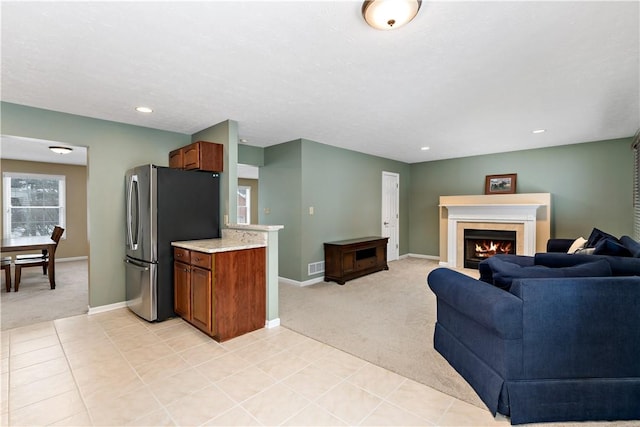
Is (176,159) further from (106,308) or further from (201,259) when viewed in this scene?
(106,308)

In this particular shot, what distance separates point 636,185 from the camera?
4.50 meters

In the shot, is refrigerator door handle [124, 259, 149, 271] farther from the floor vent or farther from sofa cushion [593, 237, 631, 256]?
sofa cushion [593, 237, 631, 256]

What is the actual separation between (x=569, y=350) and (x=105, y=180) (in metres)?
4.89

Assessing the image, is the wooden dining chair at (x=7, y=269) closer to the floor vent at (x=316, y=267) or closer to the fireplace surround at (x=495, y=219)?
the floor vent at (x=316, y=267)

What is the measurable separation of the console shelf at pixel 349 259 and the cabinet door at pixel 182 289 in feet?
8.32

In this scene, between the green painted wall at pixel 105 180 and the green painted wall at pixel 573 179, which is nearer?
the green painted wall at pixel 105 180

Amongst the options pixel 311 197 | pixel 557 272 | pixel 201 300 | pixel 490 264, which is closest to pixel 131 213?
pixel 201 300

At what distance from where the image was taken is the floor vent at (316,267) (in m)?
5.05

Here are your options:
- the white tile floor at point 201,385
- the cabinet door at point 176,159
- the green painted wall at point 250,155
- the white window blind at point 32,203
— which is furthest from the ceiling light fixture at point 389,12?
the white window blind at point 32,203

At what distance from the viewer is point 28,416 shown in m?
1.83

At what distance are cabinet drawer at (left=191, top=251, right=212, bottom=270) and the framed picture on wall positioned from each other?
19.7 ft

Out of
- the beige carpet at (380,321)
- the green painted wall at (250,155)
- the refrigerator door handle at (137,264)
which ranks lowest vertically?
the beige carpet at (380,321)

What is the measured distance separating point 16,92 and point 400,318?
469cm

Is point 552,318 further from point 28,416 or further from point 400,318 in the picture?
point 28,416
